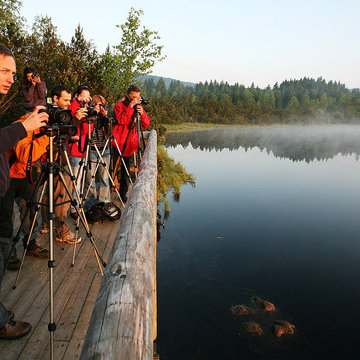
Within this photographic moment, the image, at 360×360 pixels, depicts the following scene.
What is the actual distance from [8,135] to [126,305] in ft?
4.72

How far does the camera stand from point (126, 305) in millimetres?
1345

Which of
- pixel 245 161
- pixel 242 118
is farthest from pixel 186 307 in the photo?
pixel 242 118

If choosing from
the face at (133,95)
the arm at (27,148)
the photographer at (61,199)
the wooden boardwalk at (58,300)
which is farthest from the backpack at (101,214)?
the arm at (27,148)

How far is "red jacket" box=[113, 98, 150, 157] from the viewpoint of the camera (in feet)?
17.9

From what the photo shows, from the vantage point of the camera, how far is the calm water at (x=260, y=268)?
283 inches

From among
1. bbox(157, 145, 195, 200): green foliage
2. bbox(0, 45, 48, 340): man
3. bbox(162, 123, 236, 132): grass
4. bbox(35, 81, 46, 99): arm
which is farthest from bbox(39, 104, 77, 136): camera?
bbox(162, 123, 236, 132): grass

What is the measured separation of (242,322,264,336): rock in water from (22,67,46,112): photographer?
737 centimetres

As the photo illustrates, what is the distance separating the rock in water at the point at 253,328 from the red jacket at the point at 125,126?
525 cm

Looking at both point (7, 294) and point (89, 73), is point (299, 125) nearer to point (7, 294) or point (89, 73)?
point (89, 73)

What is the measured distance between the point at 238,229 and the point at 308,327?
5.91 metres

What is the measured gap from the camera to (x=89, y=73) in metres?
14.9

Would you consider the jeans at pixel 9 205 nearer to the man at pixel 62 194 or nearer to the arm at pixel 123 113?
the man at pixel 62 194

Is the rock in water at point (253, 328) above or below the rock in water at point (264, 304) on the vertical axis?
above

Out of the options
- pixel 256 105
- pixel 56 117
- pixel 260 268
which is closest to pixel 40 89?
pixel 56 117
